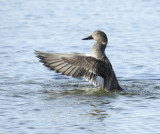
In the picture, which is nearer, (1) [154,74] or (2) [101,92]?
(2) [101,92]

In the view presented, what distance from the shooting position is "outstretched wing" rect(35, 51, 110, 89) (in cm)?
811

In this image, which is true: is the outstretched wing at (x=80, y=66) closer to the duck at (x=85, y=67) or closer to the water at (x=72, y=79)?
the duck at (x=85, y=67)

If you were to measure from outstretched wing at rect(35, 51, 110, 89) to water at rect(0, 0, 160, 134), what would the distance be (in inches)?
13.1

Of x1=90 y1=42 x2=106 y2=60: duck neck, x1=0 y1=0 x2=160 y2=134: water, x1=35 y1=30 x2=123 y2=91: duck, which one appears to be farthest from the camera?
x1=90 y1=42 x2=106 y2=60: duck neck

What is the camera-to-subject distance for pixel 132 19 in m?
15.0

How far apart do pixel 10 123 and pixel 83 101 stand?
1.65m

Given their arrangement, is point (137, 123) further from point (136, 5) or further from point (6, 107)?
point (136, 5)

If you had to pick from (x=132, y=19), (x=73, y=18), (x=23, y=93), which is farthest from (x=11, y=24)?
(x=23, y=93)

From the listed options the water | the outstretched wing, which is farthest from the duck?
the water

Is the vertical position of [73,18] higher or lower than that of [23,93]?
higher

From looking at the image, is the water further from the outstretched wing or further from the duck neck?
the duck neck

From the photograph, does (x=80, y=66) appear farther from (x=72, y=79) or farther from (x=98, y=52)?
(x=72, y=79)

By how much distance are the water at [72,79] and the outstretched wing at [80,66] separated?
0.33 metres

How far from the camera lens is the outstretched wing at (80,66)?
26.6ft
